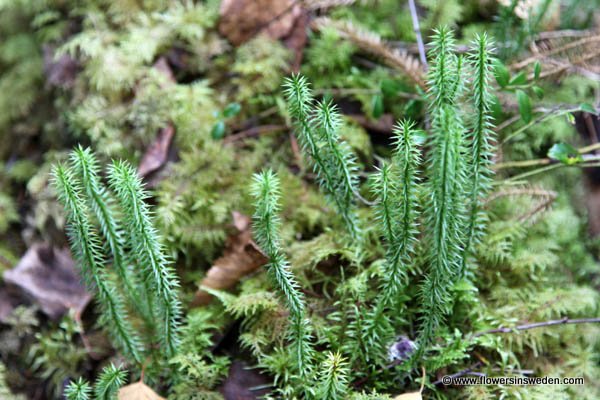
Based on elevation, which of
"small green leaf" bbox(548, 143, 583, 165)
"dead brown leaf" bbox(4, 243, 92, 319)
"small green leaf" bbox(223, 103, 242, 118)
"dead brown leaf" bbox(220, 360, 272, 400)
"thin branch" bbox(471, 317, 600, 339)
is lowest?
"dead brown leaf" bbox(4, 243, 92, 319)

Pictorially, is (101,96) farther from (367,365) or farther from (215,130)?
(367,365)

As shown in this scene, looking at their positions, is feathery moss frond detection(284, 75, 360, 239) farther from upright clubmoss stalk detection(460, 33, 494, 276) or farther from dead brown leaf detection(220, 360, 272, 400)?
dead brown leaf detection(220, 360, 272, 400)

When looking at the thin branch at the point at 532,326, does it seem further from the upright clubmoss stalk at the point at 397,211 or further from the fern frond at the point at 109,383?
the fern frond at the point at 109,383

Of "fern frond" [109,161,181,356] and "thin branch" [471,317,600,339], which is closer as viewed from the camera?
"fern frond" [109,161,181,356]

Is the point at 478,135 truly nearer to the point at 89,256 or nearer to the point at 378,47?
the point at 378,47

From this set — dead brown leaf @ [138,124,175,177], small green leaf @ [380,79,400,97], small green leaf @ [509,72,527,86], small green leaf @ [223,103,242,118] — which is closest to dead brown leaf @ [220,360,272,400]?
dead brown leaf @ [138,124,175,177]

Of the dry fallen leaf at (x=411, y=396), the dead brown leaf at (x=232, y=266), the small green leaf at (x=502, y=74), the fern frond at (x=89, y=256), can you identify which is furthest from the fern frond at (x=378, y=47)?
the fern frond at (x=89, y=256)
